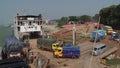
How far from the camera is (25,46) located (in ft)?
112

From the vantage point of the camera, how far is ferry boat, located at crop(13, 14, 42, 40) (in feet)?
136

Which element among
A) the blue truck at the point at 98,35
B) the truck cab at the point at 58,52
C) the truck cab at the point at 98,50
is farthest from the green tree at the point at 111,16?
the truck cab at the point at 58,52

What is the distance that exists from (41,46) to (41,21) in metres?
11.1

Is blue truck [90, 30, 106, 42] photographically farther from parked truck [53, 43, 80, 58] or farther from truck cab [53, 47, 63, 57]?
truck cab [53, 47, 63, 57]

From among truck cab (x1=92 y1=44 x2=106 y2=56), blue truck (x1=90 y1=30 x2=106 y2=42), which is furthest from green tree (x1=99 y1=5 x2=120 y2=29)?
truck cab (x1=92 y1=44 x2=106 y2=56)

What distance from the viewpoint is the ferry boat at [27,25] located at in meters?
41.6

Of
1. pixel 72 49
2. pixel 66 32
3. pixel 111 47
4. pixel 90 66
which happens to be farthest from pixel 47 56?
pixel 66 32

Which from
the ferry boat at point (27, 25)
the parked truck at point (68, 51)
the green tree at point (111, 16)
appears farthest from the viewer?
the green tree at point (111, 16)

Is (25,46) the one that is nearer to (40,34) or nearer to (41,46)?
(41,46)

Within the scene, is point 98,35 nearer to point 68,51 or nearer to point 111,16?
point 68,51

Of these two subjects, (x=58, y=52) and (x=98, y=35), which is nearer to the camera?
(x=58, y=52)

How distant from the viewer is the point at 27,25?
41.6 m

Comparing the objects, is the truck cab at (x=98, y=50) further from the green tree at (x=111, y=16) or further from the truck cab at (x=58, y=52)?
the green tree at (x=111, y=16)

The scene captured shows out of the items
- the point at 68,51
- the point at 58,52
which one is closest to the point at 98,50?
the point at 68,51
